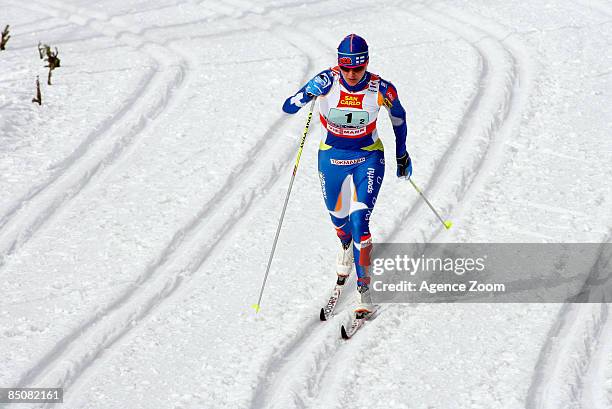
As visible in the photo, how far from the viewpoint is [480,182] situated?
11.2 metres

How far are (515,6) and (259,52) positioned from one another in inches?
201

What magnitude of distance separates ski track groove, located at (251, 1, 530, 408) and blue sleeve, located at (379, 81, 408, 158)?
1.77 m

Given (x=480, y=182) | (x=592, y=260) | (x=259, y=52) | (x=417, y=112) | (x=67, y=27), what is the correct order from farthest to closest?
(x=67, y=27) < (x=259, y=52) < (x=417, y=112) < (x=480, y=182) < (x=592, y=260)

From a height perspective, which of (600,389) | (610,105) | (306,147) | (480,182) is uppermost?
(610,105)

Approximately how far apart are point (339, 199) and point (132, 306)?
2278 millimetres

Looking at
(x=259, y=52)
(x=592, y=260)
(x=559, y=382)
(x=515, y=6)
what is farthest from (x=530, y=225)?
(x=515, y=6)

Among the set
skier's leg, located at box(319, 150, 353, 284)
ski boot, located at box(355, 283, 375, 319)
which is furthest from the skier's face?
ski boot, located at box(355, 283, 375, 319)

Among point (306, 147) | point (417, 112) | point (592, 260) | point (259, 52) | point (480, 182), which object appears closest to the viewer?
point (592, 260)

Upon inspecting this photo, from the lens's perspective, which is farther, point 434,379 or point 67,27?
point 67,27

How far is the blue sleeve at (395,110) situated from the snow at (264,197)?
64.5 inches

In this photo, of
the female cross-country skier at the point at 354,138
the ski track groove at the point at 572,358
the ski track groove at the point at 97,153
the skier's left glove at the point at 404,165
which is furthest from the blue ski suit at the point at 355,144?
the ski track groove at the point at 97,153

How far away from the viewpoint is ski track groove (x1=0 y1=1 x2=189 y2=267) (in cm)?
1038

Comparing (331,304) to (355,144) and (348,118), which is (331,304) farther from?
(348,118)

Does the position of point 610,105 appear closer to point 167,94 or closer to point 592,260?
point 592,260
